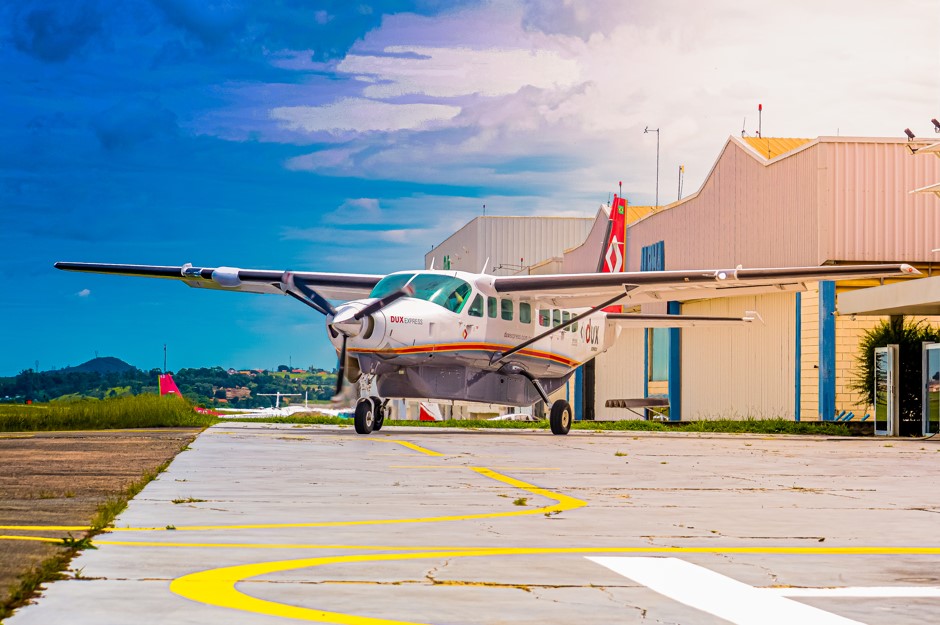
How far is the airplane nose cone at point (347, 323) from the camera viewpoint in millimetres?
19016

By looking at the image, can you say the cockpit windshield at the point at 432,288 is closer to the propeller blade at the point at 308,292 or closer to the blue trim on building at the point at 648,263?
the propeller blade at the point at 308,292

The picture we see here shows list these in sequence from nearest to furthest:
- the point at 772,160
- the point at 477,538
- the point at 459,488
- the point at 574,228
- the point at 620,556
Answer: the point at 620,556 < the point at 477,538 < the point at 459,488 < the point at 772,160 < the point at 574,228

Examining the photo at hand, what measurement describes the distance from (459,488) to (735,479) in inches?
111

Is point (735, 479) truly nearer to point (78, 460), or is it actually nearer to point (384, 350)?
point (78, 460)

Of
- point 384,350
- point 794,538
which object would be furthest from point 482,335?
point 794,538

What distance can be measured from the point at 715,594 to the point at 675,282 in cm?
1765

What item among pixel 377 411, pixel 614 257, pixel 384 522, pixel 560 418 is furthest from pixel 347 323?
pixel 384 522

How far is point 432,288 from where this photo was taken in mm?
20906

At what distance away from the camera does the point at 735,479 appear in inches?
408

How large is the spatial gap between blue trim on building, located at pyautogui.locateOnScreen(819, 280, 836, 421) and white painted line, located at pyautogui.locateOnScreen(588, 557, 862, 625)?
88.2 ft

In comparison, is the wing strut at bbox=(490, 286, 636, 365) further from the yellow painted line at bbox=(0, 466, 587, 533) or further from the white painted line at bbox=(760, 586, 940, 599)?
the white painted line at bbox=(760, 586, 940, 599)

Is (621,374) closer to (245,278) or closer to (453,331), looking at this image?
(245,278)

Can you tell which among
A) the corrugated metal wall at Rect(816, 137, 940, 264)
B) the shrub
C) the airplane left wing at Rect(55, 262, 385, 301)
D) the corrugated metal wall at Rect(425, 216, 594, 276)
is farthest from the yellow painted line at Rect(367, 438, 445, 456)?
the corrugated metal wall at Rect(425, 216, 594, 276)

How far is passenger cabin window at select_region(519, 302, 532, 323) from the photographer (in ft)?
75.1
